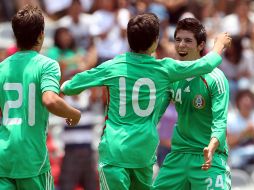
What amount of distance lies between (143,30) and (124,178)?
1.22 metres

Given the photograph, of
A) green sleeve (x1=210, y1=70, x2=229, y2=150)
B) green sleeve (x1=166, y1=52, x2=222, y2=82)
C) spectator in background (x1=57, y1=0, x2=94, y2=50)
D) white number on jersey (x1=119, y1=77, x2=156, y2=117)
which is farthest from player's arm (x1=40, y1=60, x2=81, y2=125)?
spectator in background (x1=57, y1=0, x2=94, y2=50)

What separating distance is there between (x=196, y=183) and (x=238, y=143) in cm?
508

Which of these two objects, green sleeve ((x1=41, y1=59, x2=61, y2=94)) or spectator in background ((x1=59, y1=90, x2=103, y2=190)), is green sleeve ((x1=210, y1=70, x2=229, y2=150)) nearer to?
green sleeve ((x1=41, y1=59, x2=61, y2=94))

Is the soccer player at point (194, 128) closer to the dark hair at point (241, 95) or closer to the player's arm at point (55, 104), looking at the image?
the player's arm at point (55, 104)

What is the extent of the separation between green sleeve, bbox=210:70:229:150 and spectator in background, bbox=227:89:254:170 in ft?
16.3

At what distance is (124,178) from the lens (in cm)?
739

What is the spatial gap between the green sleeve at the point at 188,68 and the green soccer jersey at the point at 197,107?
0.39 metres

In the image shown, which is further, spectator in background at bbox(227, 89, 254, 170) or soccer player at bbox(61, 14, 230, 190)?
spectator in background at bbox(227, 89, 254, 170)

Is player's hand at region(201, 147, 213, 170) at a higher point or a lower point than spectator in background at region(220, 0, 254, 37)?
lower

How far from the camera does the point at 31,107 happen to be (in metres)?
7.28

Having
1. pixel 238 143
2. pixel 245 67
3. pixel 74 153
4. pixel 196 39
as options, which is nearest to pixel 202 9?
pixel 245 67

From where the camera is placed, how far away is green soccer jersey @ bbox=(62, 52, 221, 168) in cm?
745

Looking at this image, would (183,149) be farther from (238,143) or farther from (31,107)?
(238,143)

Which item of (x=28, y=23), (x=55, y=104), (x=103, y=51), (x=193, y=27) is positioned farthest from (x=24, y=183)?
(x=103, y=51)
